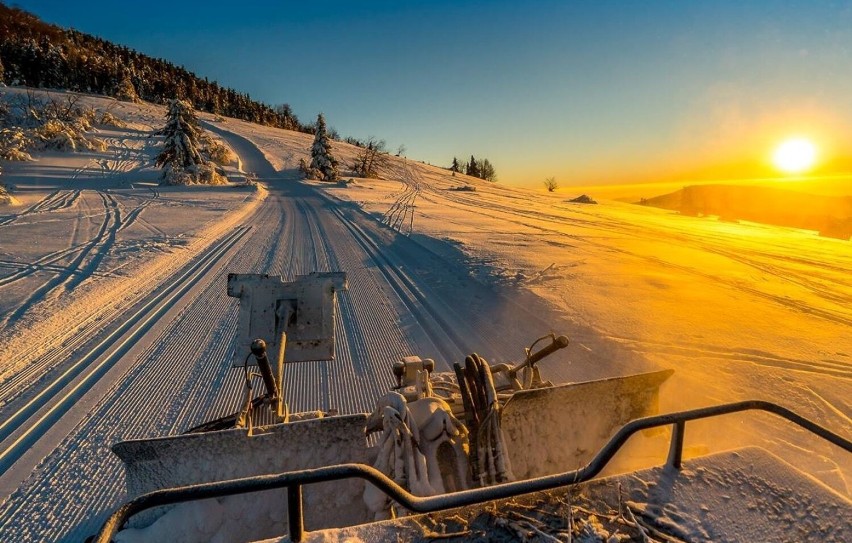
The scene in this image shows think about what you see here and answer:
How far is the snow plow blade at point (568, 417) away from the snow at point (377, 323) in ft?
1.58

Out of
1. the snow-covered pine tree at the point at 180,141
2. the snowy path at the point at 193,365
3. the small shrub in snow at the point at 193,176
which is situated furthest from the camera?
the snow-covered pine tree at the point at 180,141

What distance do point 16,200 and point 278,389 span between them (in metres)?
18.1

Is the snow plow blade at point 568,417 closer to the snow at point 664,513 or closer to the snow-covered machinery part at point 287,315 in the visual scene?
the snow at point 664,513

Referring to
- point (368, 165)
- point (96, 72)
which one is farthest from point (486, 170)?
point (96, 72)

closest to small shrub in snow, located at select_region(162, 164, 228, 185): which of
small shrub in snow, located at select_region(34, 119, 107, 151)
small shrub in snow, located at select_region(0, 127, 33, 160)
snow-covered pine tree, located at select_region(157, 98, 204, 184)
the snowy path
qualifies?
snow-covered pine tree, located at select_region(157, 98, 204, 184)

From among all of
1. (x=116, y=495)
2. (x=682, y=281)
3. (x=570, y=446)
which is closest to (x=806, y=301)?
(x=682, y=281)

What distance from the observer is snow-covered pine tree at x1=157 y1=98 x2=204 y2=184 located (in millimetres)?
26203

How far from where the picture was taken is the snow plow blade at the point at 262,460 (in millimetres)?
2420

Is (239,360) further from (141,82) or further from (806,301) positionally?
(141,82)

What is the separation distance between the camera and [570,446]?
10.4ft

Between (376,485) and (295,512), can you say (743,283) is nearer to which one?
(376,485)

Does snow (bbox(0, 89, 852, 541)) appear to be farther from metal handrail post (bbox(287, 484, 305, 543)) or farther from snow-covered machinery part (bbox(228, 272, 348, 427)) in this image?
metal handrail post (bbox(287, 484, 305, 543))

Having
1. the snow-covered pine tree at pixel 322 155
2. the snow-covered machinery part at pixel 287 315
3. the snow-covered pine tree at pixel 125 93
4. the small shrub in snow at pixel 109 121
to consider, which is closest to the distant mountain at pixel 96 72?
the snow-covered pine tree at pixel 125 93

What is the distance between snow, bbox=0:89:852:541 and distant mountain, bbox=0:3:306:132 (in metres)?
43.8
